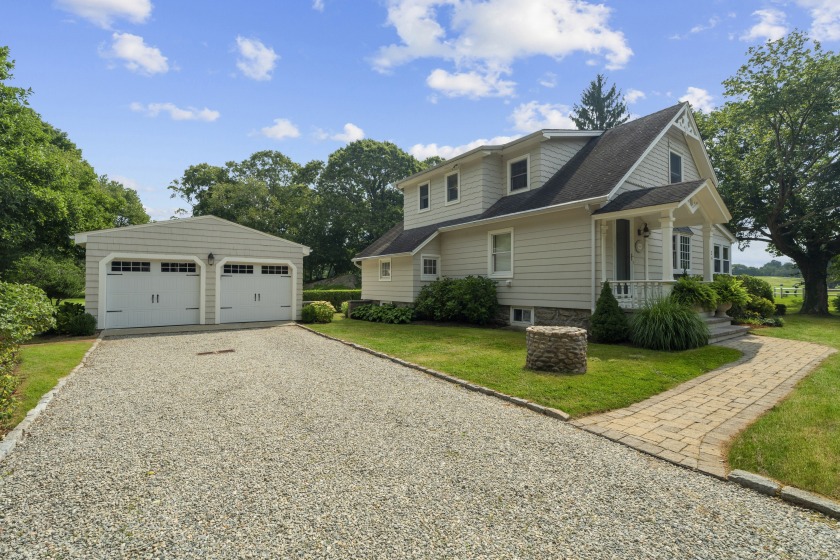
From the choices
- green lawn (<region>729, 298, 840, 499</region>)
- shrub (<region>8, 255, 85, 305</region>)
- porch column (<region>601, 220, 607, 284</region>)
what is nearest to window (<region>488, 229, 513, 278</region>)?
porch column (<region>601, 220, 607, 284</region>)

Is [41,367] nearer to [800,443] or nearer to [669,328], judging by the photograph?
[800,443]

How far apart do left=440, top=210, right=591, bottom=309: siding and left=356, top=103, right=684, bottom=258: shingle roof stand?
1.75ft

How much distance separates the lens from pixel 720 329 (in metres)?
10.2

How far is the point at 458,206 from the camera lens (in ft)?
51.3

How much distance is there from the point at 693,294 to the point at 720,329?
156cm

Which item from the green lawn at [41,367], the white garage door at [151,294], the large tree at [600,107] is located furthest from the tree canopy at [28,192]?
the large tree at [600,107]

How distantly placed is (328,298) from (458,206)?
10156mm

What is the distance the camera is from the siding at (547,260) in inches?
428

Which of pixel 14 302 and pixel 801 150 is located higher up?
pixel 801 150

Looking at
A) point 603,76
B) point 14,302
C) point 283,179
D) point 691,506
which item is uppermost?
point 603,76

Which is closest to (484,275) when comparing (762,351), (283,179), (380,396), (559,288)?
(559,288)

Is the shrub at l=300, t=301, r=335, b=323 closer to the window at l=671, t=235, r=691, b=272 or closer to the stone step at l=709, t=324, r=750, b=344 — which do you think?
the stone step at l=709, t=324, r=750, b=344

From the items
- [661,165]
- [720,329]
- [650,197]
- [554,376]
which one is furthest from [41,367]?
[661,165]

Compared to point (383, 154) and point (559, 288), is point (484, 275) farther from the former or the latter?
point (383, 154)
